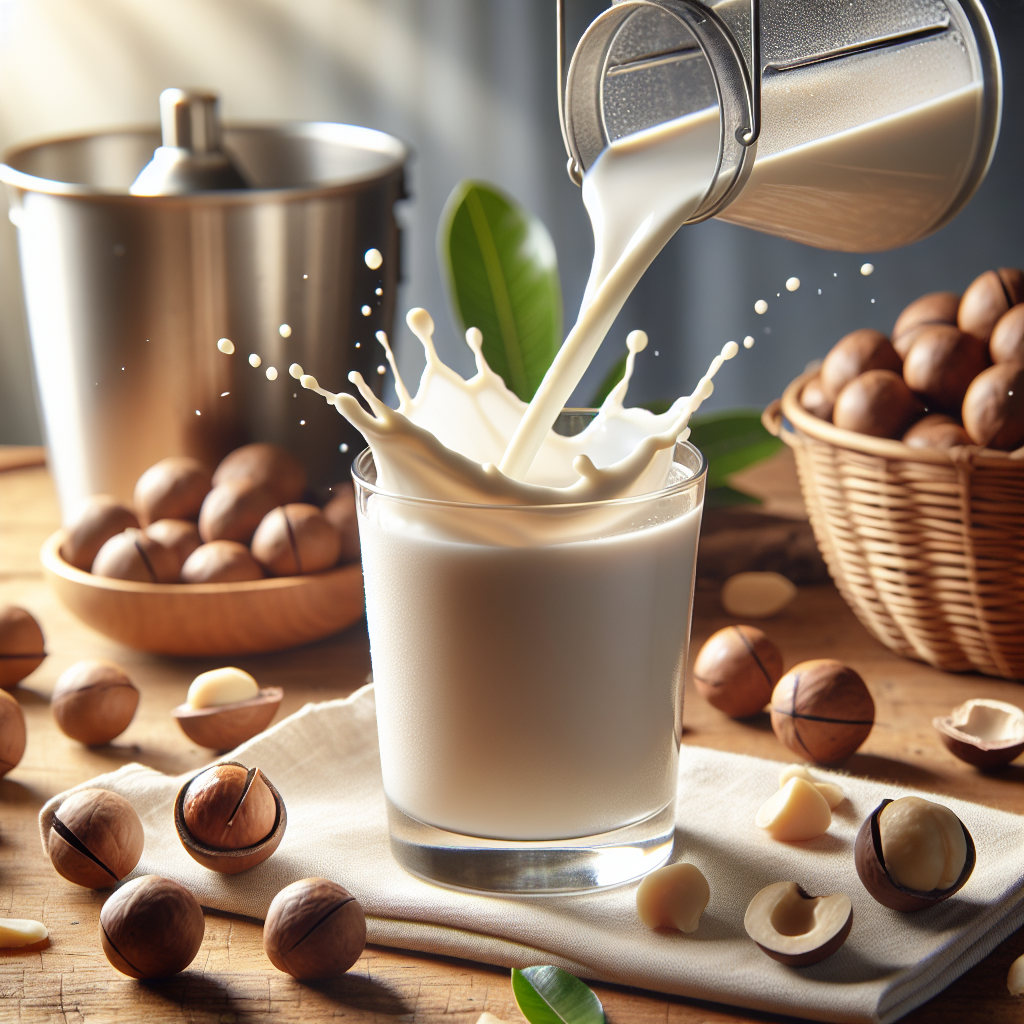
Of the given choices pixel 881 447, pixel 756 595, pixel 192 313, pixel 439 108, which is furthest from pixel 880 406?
pixel 439 108

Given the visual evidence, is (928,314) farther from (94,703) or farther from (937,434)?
(94,703)

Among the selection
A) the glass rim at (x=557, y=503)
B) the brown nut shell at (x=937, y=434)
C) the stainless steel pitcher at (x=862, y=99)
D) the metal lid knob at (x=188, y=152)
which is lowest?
the brown nut shell at (x=937, y=434)

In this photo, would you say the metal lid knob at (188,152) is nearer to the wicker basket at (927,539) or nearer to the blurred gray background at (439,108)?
the wicker basket at (927,539)

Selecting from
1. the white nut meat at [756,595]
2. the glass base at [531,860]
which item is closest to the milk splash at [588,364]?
the glass base at [531,860]

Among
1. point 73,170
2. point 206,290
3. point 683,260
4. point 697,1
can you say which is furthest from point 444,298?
point 697,1

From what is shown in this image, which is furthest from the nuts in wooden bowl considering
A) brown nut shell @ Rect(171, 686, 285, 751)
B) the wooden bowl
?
the wooden bowl

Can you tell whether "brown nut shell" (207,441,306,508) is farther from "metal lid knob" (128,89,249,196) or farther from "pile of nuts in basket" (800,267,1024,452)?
"pile of nuts in basket" (800,267,1024,452)
